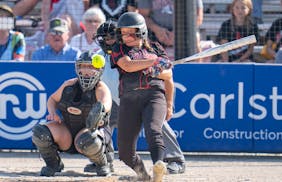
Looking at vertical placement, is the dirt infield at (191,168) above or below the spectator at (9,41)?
→ below

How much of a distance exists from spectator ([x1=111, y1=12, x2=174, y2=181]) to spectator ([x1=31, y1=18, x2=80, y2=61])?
3349 mm

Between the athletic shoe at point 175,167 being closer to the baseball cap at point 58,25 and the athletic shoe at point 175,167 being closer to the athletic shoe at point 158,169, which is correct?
the athletic shoe at point 158,169

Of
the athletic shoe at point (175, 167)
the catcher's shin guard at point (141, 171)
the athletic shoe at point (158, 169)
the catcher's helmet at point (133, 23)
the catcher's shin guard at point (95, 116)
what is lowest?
the athletic shoe at point (175, 167)

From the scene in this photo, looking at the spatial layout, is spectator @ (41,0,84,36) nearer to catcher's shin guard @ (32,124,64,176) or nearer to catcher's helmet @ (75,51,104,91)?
catcher's helmet @ (75,51,104,91)

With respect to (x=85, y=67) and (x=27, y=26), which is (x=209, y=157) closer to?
(x=85, y=67)

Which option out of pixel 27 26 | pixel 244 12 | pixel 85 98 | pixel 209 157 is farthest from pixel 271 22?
pixel 85 98

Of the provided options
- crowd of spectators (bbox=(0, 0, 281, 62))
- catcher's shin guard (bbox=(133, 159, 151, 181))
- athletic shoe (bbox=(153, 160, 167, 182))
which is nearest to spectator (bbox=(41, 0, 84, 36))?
crowd of spectators (bbox=(0, 0, 281, 62))

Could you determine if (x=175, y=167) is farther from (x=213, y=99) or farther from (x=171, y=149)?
(x=213, y=99)

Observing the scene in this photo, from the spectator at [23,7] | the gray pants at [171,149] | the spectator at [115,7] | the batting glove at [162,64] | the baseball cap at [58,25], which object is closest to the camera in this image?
the batting glove at [162,64]

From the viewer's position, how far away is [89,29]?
1041cm

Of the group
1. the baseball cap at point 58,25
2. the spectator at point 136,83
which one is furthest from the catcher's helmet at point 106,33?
the baseball cap at point 58,25

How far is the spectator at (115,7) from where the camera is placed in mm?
10766

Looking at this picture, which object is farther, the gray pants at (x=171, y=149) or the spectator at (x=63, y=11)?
the spectator at (x=63, y=11)

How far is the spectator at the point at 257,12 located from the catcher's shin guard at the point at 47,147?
438 cm
